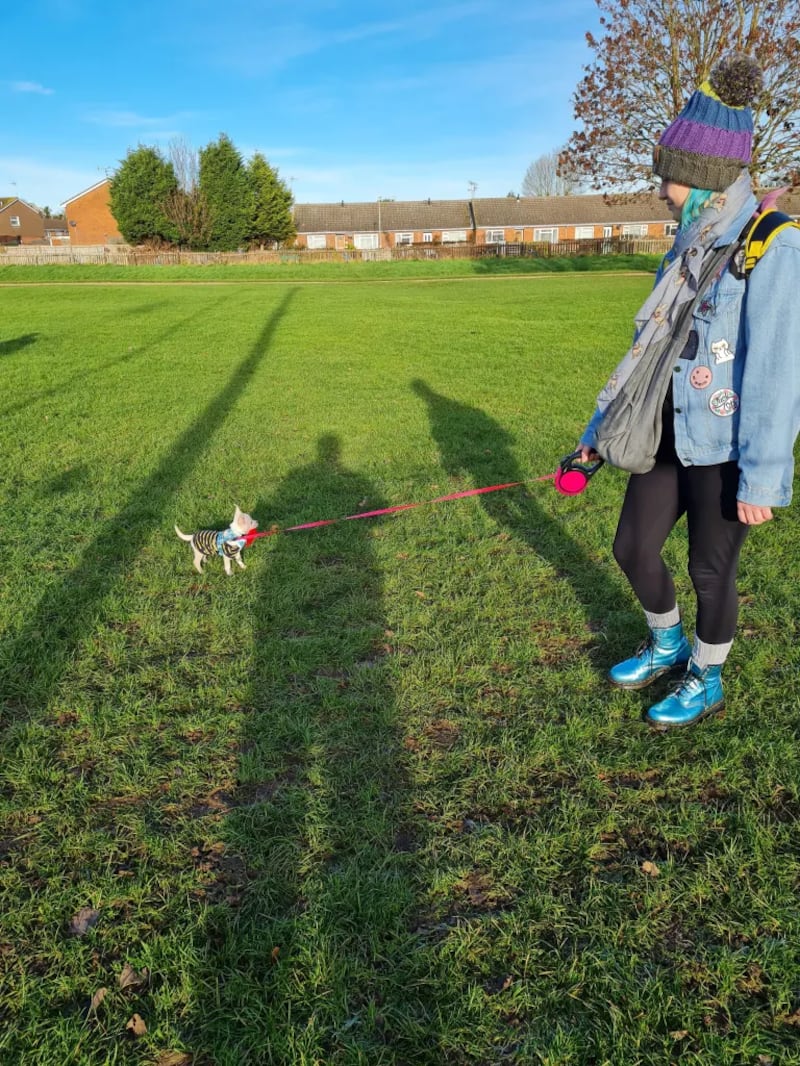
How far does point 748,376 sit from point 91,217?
73.6 meters

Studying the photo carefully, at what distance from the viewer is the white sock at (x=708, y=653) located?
111 inches

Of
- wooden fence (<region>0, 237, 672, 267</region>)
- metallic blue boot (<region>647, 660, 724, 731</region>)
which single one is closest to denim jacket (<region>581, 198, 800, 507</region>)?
metallic blue boot (<region>647, 660, 724, 731</region>)

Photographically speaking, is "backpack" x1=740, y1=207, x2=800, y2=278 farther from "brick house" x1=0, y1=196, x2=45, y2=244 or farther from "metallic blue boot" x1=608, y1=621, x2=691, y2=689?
"brick house" x1=0, y1=196, x2=45, y2=244

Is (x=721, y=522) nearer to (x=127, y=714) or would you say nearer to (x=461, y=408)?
(x=127, y=714)

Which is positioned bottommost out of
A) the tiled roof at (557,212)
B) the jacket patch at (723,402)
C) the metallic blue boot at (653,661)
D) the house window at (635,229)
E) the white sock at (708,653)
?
the metallic blue boot at (653,661)

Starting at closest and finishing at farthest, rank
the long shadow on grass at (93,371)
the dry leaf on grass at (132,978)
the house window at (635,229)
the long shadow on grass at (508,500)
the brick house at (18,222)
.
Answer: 1. the dry leaf on grass at (132,978)
2. the long shadow on grass at (508,500)
3. the long shadow on grass at (93,371)
4. the house window at (635,229)
5. the brick house at (18,222)

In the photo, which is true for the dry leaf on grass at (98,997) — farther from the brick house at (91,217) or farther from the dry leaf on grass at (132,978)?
the brick house at (91,217)

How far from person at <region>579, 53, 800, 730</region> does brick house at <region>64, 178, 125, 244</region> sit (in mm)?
69630

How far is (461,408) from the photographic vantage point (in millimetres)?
8227

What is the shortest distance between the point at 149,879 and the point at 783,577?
3.67 meters

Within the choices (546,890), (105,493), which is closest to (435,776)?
(546,890)

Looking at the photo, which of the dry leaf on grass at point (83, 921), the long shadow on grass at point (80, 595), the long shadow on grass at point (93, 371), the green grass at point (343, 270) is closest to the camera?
the dry leaf on grass at point (83, 921)

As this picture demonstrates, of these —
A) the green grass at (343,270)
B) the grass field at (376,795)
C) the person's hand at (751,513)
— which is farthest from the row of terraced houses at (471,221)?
the person's hand at (751,513)

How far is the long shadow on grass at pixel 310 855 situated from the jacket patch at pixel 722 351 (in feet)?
6.13
